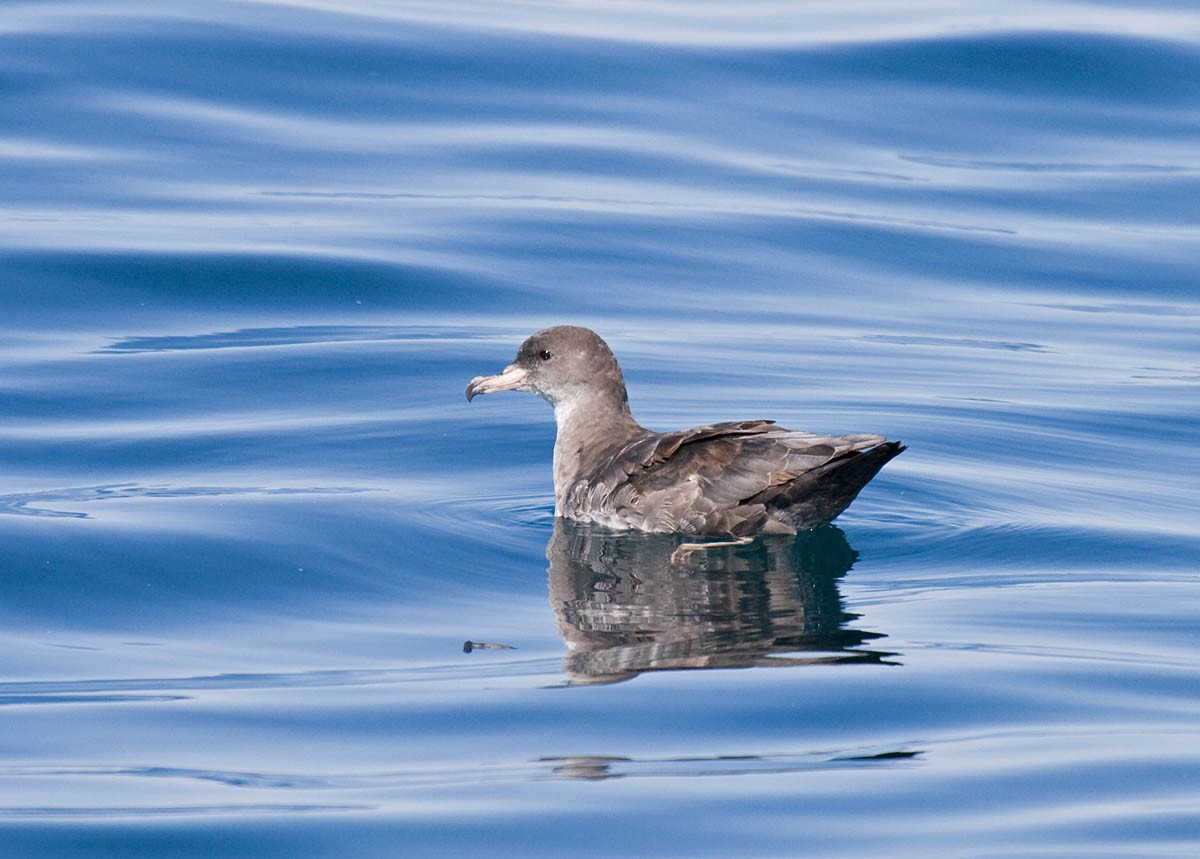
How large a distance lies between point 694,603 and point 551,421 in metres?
3.58

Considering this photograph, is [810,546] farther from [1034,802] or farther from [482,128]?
[482,128]

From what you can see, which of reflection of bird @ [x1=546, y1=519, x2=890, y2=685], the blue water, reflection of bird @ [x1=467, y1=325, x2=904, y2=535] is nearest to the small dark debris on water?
the blue water

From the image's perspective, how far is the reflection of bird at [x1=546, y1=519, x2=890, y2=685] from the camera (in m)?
6.41

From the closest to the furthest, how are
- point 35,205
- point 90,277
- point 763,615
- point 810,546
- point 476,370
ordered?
point 763,615
point 810,546
point 476,370
point 90,277
point 35,205

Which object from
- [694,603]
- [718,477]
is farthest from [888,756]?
[718,477]

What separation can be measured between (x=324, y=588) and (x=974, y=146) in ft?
31.9

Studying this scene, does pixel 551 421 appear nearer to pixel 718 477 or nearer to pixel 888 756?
pixel 718 477

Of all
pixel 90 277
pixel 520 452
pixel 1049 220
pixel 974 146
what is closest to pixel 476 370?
pixel 520 452

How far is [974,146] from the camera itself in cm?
1577

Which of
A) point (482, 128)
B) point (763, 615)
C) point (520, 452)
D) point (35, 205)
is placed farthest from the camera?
point (482, 128)

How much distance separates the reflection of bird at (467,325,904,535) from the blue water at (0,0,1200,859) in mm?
168

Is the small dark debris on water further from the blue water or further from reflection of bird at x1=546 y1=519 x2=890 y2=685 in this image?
reflection of bird at x1=546 y1=519 x2=890 y2=685

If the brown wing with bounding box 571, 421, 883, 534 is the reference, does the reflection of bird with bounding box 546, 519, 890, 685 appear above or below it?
below

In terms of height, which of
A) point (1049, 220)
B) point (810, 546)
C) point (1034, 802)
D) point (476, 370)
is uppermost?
point (1049, 220)
